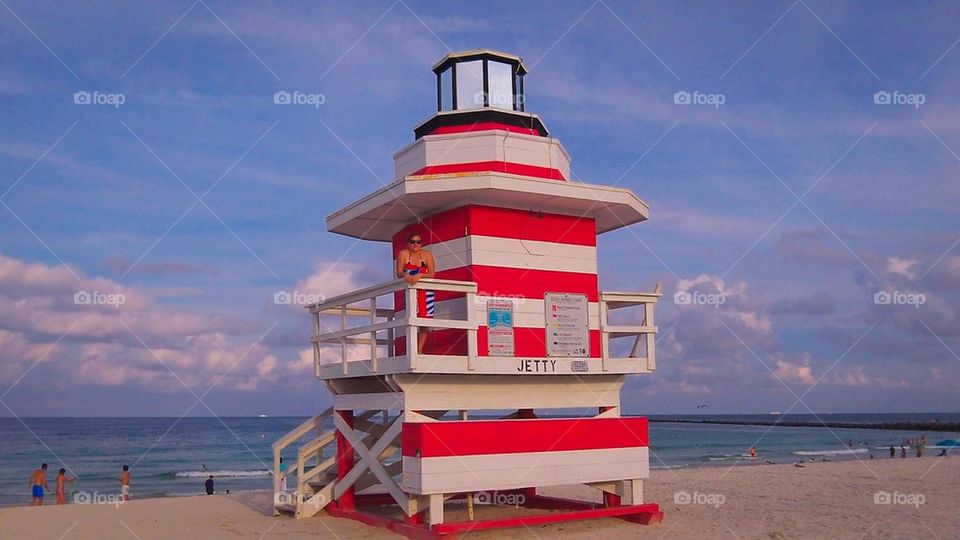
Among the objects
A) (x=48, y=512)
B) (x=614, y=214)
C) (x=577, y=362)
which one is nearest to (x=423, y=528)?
(x=577, y=362)

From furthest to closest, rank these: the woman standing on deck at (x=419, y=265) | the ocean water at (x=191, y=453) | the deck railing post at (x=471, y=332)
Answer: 1. the ocean water at (x=191, y=453)
2. the woman standing on deck at (x=419, y=265)
3. the deck railing post at (x=471, y=332)

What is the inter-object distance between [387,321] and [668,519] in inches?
185

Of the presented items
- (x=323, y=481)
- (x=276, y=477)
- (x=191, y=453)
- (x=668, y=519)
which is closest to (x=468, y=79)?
(x=323, y=481)

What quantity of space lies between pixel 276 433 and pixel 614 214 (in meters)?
75.6

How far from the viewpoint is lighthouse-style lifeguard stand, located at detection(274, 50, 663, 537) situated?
1001cm

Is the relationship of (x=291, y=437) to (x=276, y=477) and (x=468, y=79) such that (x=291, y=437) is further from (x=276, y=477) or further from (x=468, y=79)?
(x=468, y=79)

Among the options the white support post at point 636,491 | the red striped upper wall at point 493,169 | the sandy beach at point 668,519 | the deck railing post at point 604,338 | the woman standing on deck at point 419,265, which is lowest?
the sandy beach at point 668,519

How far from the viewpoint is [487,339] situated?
10.6m

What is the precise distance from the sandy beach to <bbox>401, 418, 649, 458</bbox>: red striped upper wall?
1.12 meters

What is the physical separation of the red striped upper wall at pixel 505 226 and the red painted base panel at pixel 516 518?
3.48 meters

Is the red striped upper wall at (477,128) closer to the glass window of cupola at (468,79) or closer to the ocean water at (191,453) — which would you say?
the glass window of cupola at (468,79)

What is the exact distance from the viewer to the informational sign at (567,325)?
36.1ft

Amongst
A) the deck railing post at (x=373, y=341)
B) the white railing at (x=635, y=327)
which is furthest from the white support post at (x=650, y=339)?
the deck railing post at (x=373, y=341)

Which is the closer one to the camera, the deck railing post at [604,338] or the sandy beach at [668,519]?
the sandy beach at [668,519]
